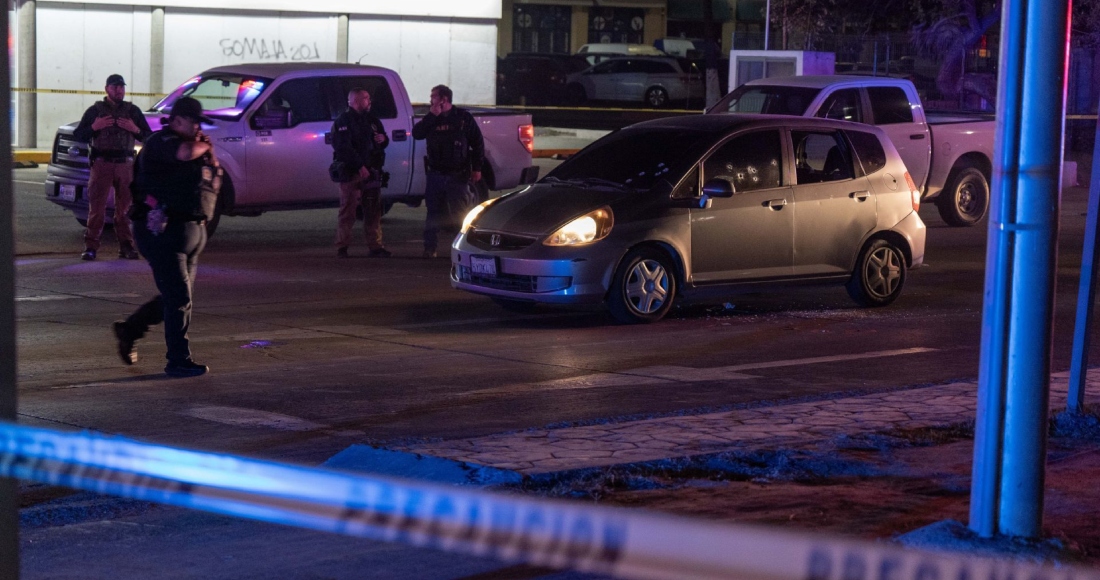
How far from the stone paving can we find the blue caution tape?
3.24 metres

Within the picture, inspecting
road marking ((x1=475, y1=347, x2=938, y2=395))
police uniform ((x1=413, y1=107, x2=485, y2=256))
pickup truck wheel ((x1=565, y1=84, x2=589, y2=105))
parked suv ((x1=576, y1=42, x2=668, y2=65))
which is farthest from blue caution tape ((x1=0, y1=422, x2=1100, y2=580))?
parked suv ((x1=576, y1=42, x2=668, y2=65))

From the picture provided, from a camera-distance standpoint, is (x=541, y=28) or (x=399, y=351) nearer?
(x=399, y=351)

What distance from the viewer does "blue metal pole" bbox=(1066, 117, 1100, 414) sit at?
776 cm

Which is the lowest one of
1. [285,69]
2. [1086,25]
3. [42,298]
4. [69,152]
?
[42,298]

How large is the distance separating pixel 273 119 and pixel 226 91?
1.84 m

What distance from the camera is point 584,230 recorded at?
11203mm

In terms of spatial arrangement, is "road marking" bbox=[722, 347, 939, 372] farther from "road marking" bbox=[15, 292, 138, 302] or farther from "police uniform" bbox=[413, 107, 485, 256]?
"police uniform" bbox=[413, 107, 485, 256]

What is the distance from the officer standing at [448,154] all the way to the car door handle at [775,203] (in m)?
3.95

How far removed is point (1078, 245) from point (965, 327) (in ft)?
22.1

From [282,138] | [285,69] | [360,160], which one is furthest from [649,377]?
[285,69]

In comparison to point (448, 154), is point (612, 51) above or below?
above

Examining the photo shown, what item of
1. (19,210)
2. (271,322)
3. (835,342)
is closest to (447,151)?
(271,322)

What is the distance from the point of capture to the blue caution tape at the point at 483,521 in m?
2.44

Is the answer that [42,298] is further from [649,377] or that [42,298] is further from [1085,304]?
[1085,304]
